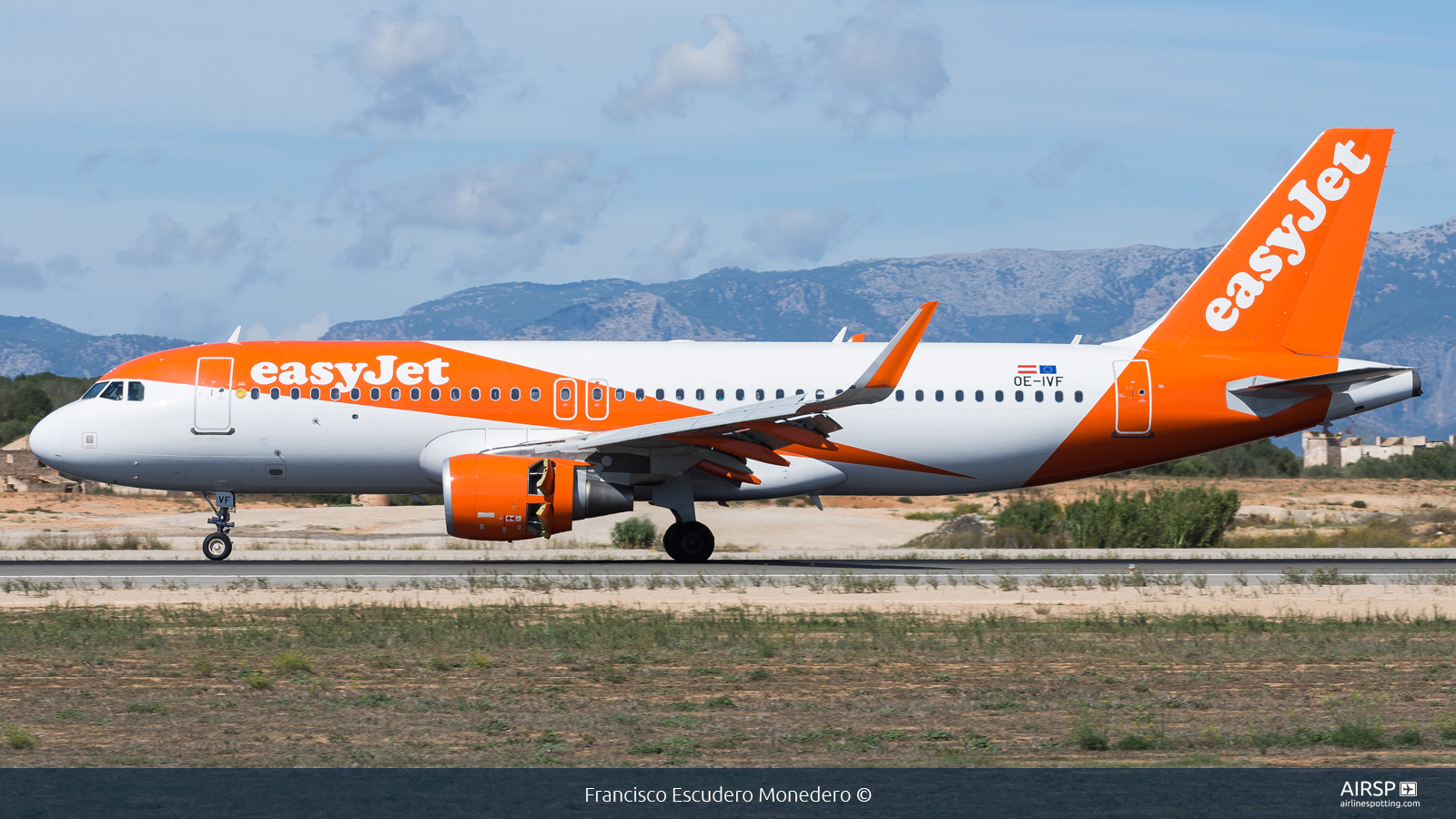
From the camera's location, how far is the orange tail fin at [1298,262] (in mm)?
26688

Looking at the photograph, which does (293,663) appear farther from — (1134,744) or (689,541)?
(689,541)

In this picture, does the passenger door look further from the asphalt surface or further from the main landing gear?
the asphalt surface

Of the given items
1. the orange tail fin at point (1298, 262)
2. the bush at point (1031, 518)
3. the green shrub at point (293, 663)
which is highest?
the orange tail fin at point (1298, 262)

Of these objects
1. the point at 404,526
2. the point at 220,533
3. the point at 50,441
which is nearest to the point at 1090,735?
the point at 220,533

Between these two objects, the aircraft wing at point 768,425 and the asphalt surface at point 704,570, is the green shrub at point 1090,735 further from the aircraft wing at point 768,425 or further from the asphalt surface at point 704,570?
the asphalt surface at point 704,570

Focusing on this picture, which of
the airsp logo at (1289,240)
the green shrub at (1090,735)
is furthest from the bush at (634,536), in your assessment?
the green shrub at (1090,735)

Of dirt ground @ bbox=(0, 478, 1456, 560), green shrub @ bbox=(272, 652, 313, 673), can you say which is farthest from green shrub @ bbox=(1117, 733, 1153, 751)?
dirt ground @ bbox=(0, 478, 1456, 560)

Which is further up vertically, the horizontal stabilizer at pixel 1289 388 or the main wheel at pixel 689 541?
the horizontal stabilizer at pixel 1289 388

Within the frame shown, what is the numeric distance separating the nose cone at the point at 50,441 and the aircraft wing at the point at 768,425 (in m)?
8.03

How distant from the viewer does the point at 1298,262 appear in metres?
26.8

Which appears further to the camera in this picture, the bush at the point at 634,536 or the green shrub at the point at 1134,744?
the bush at the point at 634,536

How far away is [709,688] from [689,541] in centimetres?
1300

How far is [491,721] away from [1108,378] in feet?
58.6
